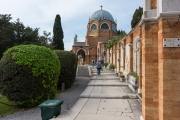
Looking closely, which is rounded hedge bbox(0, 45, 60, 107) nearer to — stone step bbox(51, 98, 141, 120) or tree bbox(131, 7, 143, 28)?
stone step bbox(51, 98, 141, 120)

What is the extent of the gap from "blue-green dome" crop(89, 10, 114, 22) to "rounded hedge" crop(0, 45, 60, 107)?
42039 mm

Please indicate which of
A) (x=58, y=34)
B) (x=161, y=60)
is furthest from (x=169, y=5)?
(x=58, y=34)

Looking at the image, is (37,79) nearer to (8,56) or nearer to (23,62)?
(23,62)

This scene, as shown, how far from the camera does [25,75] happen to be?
24.5 feet

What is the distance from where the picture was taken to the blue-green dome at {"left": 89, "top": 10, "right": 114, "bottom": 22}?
158 ft

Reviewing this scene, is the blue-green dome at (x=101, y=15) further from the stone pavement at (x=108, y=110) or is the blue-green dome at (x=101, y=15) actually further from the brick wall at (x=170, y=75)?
the brick wall at (x=170, y=75)

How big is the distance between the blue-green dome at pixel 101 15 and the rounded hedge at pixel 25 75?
4204 centimetres

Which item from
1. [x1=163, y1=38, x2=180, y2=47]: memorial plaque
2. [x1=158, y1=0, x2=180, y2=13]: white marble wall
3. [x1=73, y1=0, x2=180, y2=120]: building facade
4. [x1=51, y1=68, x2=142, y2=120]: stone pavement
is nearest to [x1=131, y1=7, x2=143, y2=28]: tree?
[x1=51, y1=68, x2=142, y2=120]: stone pavement

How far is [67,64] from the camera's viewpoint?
11.7 meters

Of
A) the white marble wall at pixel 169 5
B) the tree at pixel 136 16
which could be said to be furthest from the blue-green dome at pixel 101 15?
the white marble wall at pixel 169 5

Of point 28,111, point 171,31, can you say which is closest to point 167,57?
point 171,31

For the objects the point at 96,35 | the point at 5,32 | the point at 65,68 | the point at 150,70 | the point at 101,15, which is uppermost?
the point at 101,15

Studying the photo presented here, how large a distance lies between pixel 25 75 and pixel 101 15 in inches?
1722

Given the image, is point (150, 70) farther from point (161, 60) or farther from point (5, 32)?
point (5, 32)
